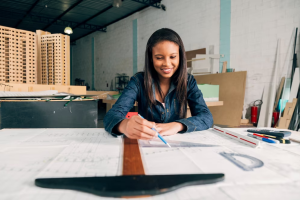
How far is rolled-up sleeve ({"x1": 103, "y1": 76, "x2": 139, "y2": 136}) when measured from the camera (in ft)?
2.64

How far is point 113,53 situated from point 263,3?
16.3 feet

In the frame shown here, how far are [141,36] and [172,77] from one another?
4792 millimetres

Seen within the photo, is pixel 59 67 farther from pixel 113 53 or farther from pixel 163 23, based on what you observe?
pixel 113 53

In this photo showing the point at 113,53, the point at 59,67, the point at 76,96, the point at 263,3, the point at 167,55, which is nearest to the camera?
the point at 167,55

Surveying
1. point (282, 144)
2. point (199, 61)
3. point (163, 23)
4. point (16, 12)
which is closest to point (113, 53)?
point (163, 23)

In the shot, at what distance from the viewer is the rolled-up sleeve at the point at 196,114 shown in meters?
0.87

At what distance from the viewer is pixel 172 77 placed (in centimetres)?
120

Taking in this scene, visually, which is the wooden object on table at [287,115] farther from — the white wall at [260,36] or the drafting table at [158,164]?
the drafting table at [158,164]

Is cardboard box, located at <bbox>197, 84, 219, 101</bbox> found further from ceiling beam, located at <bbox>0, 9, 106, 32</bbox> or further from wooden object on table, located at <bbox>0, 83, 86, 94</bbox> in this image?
ceiling beam, located at <bbox>0, 9, 106, 32</bbox>

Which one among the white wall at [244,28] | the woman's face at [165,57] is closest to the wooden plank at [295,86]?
the white wall at [244,28]

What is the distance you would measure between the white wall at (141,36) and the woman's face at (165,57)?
9.10 ft

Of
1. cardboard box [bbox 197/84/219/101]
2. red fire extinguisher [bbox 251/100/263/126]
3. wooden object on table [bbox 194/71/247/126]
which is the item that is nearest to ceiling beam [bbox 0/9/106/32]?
wooden object on table [bbox 194/71/247/126]

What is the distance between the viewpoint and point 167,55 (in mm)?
1033

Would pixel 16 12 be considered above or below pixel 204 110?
above
